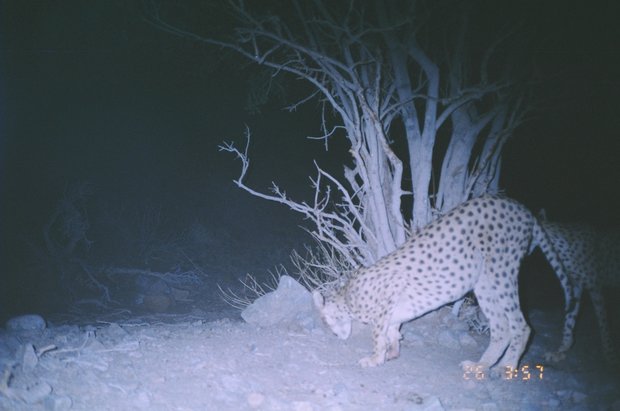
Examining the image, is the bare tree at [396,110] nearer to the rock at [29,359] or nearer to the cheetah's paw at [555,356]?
the cheetah's paw at [555,356]

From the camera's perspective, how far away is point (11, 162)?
53.2 ft

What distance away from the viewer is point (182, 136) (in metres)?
20.4

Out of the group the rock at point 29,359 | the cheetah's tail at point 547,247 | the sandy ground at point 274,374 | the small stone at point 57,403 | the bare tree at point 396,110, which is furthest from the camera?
the bare tree at point 396,110

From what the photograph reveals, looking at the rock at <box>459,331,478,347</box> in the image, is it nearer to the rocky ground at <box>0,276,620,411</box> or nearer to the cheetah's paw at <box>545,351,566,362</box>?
the rocky ground at <box>0,276,620,411</box>

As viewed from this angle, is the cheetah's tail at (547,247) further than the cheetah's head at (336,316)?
No

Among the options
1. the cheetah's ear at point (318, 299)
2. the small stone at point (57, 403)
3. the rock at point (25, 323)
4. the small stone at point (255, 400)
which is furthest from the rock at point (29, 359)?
the cheetah's ear at point (318, 299)

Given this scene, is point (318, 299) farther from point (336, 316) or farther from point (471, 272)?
point (471, 272)

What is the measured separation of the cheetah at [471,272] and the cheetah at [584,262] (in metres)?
0.61

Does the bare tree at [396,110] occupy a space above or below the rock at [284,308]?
above

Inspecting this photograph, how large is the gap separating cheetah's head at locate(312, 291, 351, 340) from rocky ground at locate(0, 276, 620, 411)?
0.12 m

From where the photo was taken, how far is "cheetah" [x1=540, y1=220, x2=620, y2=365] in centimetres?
488

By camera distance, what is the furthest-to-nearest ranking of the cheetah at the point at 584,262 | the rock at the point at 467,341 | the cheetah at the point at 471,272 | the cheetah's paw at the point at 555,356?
the rock at the point at 467,341 < the cheetah at the point at 584,262 < the cheetah's paw at the point at 555,356 < the cheetah at the point at 471,272

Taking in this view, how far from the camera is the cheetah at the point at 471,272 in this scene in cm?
441

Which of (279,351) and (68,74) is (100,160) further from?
(279,351)
